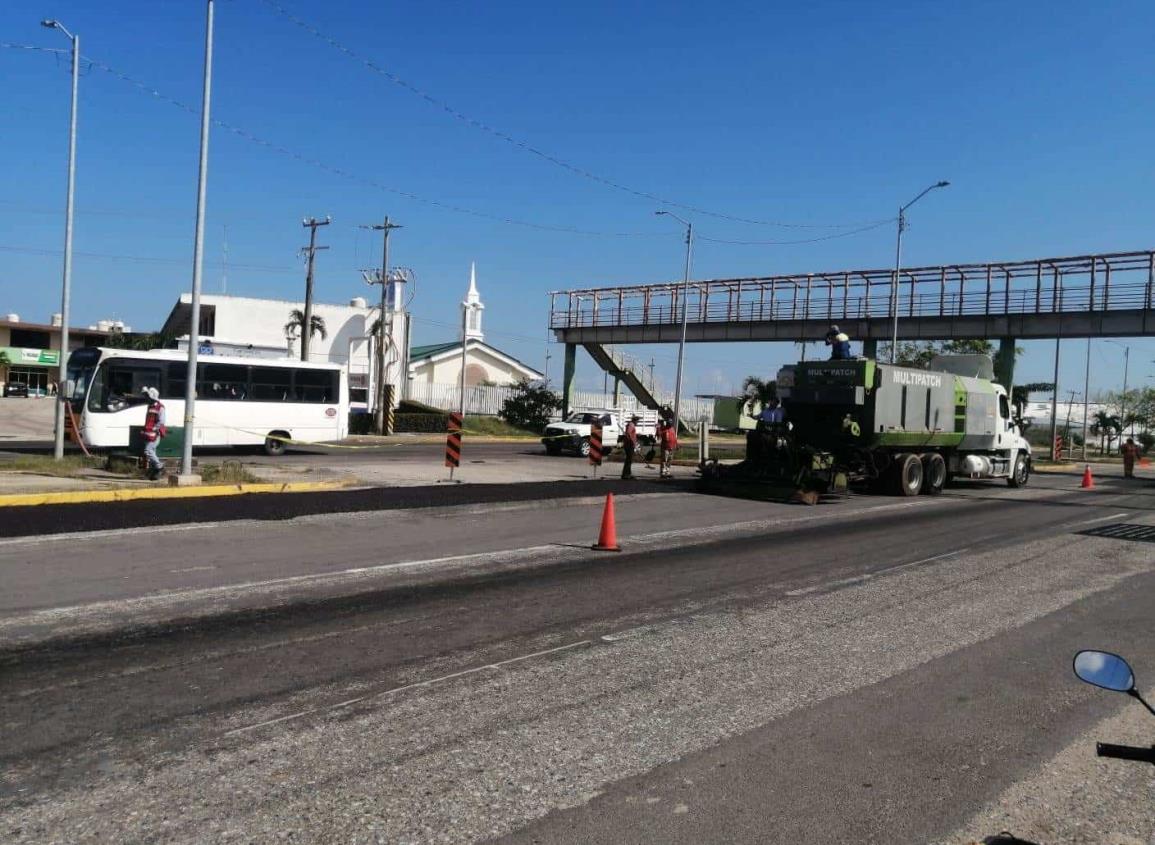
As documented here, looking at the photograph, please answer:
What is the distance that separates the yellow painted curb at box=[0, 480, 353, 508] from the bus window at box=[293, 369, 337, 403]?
10164 millimetres

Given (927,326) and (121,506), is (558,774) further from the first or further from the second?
(927,326)

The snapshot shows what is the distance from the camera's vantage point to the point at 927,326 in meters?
43.2

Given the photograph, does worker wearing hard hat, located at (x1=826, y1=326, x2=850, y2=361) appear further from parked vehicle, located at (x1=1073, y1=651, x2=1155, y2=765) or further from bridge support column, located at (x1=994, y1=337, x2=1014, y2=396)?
bridge support column, located at (x1=994, y1=337, x2=1014, y2=396)

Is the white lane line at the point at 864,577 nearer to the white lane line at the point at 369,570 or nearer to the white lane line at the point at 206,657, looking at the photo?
the white lane line at the point at 369,570

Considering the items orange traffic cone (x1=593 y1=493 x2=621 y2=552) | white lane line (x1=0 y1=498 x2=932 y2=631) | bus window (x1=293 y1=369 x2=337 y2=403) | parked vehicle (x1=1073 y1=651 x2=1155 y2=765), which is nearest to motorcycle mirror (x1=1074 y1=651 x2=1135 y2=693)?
parked vehicle (x1=1073 y1=651 x2=1155 y2=765)

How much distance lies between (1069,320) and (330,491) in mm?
32315

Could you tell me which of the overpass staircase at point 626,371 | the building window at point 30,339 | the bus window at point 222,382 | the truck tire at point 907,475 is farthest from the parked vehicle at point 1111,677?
the building window at point 30,339

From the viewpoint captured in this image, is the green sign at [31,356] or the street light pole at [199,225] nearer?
the street light pole at [199,225]

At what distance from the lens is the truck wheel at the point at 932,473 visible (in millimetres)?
24375

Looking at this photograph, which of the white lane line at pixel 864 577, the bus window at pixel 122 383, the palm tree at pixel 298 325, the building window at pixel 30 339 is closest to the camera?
the white lane line at pixel 864 577

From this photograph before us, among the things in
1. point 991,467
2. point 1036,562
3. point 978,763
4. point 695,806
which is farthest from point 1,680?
point 991,467

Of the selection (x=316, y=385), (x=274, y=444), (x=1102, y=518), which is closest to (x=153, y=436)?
(x=274, y=444)

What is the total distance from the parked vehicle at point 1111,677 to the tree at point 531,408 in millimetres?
52893

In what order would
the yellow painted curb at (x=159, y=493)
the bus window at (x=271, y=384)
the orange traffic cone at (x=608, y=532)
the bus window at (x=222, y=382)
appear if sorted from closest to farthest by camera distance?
the orange traffic cone at (x=608, y=532), the yellow painted curb at (x=159, y=493), the bus window at (x=222, y=382), the bus window at (x=271, y=384)
